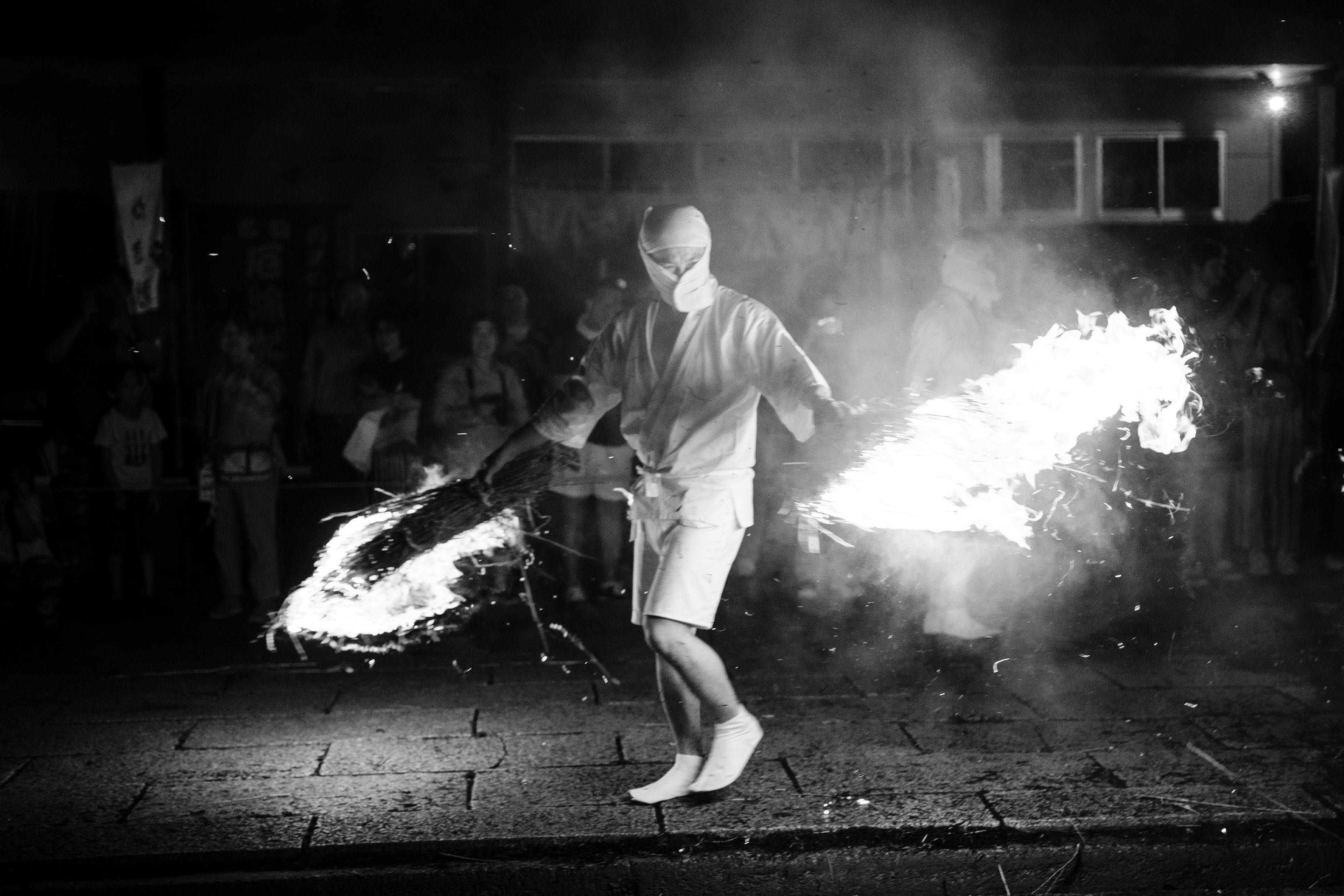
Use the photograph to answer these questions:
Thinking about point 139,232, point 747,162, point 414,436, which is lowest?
point 414,436

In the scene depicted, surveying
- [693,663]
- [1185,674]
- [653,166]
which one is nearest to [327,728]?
[693,663]

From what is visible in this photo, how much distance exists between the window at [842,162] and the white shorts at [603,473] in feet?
10.0

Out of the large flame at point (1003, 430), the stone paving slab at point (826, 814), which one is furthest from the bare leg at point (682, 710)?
the large flame at point (1003, 430)

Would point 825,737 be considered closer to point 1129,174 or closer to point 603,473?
point 603,473

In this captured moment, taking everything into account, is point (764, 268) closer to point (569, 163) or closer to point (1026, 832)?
point (569, 163)

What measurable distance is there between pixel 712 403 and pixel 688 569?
57 cm

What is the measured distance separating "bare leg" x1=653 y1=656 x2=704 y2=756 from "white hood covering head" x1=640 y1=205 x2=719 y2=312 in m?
1.23

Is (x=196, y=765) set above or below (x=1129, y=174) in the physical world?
below

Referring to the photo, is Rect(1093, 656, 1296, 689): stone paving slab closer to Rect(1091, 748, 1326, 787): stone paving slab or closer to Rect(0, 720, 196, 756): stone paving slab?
Rect(1091, 748, 1326, 787): stone paving slab

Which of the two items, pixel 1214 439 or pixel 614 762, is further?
pixel 1214 439

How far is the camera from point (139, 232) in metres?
9.62

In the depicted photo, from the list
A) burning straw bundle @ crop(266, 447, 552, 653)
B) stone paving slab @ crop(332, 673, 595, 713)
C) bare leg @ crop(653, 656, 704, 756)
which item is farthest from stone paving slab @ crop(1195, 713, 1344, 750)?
burning straw bundle @ crop(266, 447, 552, 653)

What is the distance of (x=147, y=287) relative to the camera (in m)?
9.61

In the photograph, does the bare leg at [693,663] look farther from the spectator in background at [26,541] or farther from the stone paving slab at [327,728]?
the spectator in background at [26,541]
